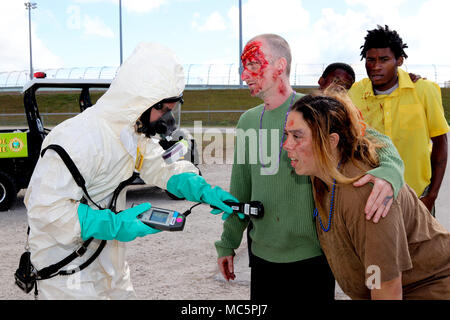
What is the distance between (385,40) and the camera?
3311mm

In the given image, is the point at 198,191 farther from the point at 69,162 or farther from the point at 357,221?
the point at 357,221

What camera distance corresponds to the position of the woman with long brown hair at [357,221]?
161 cm

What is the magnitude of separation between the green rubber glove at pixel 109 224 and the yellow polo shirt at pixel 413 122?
1.87m

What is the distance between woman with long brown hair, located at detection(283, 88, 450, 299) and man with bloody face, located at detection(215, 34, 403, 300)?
0.36m

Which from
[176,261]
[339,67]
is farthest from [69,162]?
[176,261]

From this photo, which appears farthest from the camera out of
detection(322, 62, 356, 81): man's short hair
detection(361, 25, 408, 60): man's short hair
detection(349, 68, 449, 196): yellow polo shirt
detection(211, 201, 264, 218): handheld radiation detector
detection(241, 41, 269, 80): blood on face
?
detection(322, 62, 356, 81): man's short hair

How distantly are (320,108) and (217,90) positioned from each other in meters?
42.6

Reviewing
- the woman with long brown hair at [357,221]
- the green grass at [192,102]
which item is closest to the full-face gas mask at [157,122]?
the woman with long brown hair at [357,221]

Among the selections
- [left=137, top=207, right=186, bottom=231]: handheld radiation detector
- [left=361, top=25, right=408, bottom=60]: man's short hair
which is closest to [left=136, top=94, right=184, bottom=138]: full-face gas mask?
[left=137, top=207, right=186, bottom=231]: handheld radiation detector

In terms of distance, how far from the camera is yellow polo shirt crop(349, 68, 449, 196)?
309 centimetres

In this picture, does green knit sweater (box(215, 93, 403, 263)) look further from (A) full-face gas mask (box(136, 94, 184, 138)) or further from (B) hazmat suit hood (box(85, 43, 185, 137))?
(B) hazmat suit hood (box(85, 43, 185, 137))

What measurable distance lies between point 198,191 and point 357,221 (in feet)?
4.02

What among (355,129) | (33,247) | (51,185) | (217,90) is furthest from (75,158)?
(217,90)

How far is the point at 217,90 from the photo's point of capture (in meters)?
43.9
